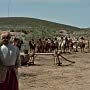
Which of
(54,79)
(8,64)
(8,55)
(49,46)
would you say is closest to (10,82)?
(8,64)

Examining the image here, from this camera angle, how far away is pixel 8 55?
29.3ft

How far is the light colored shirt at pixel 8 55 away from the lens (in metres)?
8.90

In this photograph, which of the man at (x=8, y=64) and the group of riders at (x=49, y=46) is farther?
the group of riders at (x=49, y=46)

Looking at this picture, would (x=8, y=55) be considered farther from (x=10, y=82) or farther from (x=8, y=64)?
(x=10, y=82)

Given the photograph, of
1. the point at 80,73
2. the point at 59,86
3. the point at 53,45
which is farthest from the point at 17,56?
the point at 53,45

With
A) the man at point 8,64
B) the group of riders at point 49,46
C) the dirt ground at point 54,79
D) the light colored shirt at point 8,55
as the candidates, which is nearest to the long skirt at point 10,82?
the man at point 8,64

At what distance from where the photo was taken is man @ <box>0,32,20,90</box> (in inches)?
350

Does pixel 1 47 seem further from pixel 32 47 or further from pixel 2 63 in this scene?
pixel 32 47

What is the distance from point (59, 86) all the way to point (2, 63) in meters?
7.27

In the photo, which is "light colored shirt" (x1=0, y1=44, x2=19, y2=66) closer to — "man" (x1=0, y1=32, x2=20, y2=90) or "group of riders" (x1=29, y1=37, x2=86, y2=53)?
"man" (x1=0, y1=32, x2=20, y2=90)

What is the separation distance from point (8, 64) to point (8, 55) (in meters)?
0.22

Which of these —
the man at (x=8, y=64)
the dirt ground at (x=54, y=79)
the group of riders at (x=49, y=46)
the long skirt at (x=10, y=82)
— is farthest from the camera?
the group of riders at (x=49, y=46)

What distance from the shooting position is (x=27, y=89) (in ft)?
49.4

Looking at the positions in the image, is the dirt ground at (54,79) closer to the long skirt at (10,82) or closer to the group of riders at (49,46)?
the long skirt at (10,82)
